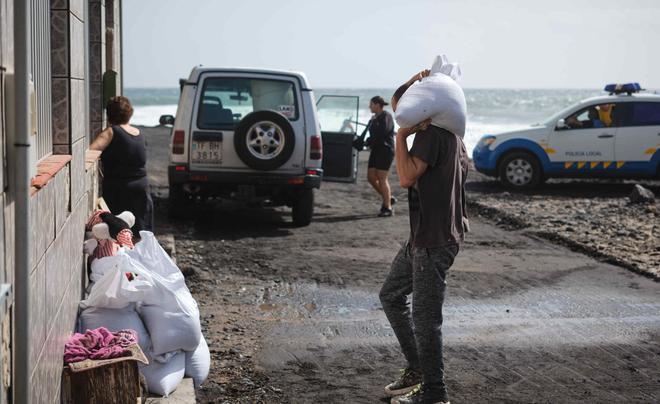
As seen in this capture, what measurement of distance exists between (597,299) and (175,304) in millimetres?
4623

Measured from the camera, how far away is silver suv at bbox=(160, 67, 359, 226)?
1162 centimetres

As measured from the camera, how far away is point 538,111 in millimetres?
78562

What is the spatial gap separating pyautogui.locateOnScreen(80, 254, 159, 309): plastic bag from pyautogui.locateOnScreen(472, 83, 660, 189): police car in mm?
13004

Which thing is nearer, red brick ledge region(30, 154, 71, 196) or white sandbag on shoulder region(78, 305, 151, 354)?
red brick ledge region(30, 154, 71, 196)

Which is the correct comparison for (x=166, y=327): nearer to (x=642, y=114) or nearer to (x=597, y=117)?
(x=597, y=117)

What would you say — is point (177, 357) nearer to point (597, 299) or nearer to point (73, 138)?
point (73, 138)

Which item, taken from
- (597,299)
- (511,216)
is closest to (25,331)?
(597,299)

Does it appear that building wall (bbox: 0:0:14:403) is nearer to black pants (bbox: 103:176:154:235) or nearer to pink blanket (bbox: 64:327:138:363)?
pink blanket (bbox: 64:327:138:363)

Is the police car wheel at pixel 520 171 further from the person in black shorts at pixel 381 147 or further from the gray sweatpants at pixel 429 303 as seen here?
the gray sweatpants at pixel 429 303

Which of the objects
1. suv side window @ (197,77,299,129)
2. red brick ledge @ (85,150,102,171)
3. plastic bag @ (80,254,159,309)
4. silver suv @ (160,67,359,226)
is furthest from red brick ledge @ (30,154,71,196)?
suv side window @ (197,77,299,129)

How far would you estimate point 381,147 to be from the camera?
14.0m

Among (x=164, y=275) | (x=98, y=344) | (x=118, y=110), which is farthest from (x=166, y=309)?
(x=118, y=110)

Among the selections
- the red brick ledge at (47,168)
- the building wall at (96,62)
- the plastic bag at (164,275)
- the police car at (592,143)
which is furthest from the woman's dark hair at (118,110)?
the police car at (592,143)

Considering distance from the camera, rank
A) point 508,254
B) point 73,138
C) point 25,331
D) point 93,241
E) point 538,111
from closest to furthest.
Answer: point 25,331, point 73,138, point 93,241, point 508,254, point 538,111
